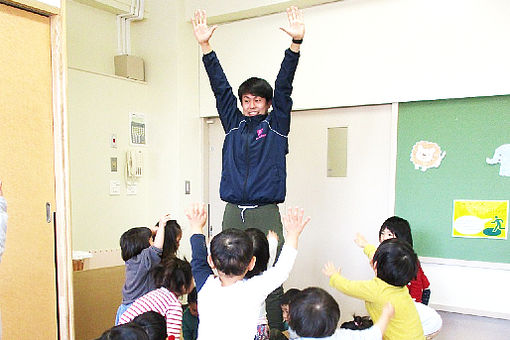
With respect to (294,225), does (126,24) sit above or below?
above

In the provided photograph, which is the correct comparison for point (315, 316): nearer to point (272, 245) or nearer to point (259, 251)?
point (259, 251)

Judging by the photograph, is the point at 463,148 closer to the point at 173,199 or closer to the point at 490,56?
the point at 490,56

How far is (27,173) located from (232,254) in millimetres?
1446

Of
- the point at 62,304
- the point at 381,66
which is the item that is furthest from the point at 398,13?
the point at 62,304

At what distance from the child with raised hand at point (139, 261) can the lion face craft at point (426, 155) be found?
1731 mm

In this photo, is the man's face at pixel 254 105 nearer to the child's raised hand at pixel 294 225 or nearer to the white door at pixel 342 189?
the child's raised hand at pixel 294 225

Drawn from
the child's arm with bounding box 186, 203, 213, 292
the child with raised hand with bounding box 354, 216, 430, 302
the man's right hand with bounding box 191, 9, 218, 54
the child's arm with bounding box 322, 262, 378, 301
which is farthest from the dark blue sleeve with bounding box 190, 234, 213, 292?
the child with raised hand with bounding box 354, 216, 430, 302

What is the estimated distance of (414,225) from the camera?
117 inches

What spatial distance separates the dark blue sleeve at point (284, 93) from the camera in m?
2.00

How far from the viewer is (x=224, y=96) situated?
2203 millimetres

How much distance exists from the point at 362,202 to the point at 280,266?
1.74m

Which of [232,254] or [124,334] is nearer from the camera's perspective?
[124,334]

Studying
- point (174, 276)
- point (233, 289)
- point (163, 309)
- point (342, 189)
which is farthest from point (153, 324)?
point (342, 189)

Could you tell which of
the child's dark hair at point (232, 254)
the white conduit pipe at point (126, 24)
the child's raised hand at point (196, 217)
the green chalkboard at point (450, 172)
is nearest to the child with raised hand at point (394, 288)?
the child's dark hair at point (232, 254)
